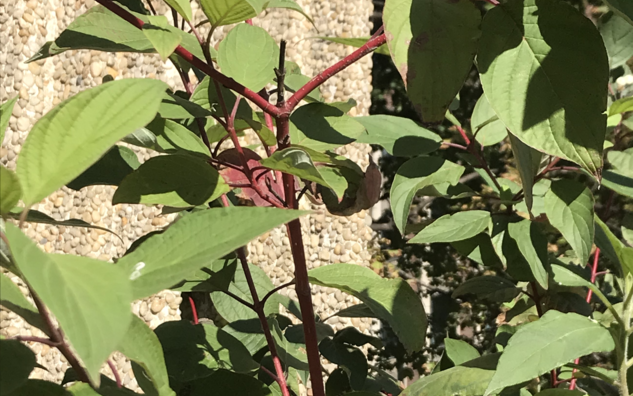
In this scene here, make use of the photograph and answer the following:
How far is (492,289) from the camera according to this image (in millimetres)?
796

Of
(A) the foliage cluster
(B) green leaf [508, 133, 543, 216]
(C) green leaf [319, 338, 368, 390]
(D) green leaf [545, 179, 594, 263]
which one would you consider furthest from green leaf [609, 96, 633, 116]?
(C) green leaf [319, 338, 368, 390]

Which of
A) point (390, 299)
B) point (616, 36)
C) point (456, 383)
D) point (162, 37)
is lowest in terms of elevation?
point (456, 383)

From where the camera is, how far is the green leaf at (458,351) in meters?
0.60

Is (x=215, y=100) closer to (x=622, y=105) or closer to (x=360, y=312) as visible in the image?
(x=360, y=312)

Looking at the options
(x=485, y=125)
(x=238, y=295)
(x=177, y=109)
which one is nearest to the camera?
(x=177, y=109)

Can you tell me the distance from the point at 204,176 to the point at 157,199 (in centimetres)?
4

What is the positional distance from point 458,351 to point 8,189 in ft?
1.75

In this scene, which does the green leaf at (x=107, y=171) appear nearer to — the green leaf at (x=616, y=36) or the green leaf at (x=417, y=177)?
the green leaf at (x=417, y=177)

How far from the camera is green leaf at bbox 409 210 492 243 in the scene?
0.62m

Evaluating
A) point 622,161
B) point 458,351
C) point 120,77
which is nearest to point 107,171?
point 458,351

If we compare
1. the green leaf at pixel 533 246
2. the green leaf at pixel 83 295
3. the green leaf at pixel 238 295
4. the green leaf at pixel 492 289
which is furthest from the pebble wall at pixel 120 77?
the green leaf at pixel 83 295

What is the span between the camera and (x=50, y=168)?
22 centimetres

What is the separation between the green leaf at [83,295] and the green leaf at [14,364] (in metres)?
0.09

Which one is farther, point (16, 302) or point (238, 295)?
point (238, 295)
